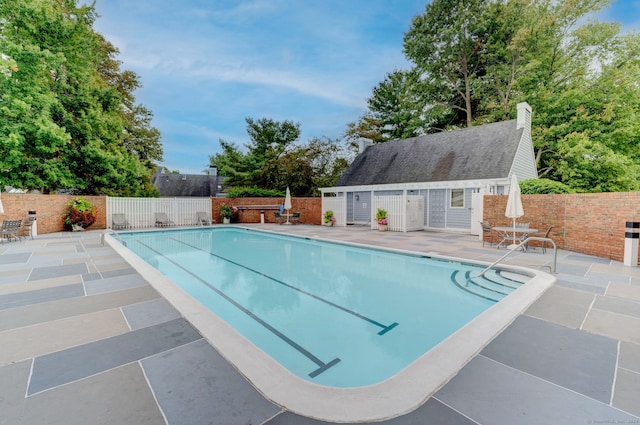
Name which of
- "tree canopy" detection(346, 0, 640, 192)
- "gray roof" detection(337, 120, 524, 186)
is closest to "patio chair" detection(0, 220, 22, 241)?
"gray roof" detection(337, 120, 524, 186)

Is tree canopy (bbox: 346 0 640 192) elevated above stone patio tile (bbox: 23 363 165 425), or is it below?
above

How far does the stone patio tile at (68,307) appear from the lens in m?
3.13

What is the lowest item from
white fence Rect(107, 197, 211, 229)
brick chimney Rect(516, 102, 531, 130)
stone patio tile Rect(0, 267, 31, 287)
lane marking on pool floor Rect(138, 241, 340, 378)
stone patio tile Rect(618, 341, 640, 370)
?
lane marking on pool floor Rect(138, 241, 340, 378)

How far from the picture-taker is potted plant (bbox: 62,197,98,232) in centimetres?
1251

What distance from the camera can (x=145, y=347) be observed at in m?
2.52

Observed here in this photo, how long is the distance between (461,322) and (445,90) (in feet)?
74.8

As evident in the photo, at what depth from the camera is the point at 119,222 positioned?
13609 millimetres

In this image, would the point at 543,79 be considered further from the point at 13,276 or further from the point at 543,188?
the point at 13,276

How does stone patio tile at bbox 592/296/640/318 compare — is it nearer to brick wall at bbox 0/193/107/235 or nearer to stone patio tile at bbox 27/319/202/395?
stone patio tile at bbox 27/319/202/395

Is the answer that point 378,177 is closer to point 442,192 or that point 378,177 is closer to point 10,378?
point 442,192

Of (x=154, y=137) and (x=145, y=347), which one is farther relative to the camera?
(x=154, y=137)

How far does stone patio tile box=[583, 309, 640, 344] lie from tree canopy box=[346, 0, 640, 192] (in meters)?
15.5

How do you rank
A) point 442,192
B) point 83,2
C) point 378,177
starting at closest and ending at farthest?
point 442,192, point 83,2, point 378,177

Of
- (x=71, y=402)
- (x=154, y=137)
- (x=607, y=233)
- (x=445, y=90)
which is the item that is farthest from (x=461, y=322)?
(x=154, y=137)
